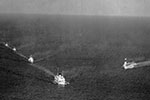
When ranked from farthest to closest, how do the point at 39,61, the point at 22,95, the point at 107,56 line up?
the point at 107,56
the point at 39,61
the point at 22,95

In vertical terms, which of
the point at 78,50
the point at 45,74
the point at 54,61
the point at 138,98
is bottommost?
the point at 138,98

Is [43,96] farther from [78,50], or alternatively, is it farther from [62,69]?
[78,50]

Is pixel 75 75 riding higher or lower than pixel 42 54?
lower

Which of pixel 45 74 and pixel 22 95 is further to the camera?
pixel 45 74

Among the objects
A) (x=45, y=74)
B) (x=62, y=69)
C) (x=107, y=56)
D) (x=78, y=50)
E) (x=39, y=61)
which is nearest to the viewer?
(x=45, y=74)

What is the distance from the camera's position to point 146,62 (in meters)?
152

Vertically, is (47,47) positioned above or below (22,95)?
above

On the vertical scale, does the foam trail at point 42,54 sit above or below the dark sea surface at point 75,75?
above

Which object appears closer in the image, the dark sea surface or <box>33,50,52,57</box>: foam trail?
the dark sea surface

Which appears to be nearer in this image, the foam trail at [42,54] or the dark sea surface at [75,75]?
the dark sea surface at [75,75]

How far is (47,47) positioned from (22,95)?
89807mm

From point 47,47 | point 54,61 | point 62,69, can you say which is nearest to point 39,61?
point 54,61

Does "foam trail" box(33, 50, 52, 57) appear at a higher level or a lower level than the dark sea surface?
higher

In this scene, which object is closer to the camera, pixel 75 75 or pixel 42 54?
pixel 75 75
